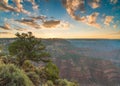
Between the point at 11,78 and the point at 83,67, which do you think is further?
the point at 83,67

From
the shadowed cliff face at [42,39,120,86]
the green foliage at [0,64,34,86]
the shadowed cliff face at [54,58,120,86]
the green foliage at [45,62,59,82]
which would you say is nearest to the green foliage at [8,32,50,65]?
the green foliage at [45,62,59,82]

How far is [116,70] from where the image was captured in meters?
141

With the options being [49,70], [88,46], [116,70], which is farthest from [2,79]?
[88,46]

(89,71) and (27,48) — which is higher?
(27,48)

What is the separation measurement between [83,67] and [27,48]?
388ft

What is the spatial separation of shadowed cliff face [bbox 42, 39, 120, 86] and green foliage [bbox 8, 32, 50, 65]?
98354 millimetres

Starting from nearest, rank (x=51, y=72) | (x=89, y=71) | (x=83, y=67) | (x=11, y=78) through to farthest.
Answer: (x=11, y=78) < (x=51, y=72) < (x=89, y=71) < (x=83, y=67)

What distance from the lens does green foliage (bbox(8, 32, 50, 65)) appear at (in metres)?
20.9

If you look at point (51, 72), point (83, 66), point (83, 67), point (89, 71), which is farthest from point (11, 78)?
point (83, 67)

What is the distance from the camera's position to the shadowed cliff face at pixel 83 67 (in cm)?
12644

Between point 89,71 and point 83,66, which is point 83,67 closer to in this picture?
point 83,66

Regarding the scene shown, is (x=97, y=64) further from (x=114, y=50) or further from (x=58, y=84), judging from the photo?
(x=58, y=84)

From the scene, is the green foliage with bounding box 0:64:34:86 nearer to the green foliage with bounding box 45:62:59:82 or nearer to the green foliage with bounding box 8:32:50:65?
the green foliage with bounding box 8:32:50:65

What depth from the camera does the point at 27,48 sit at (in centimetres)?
2094
